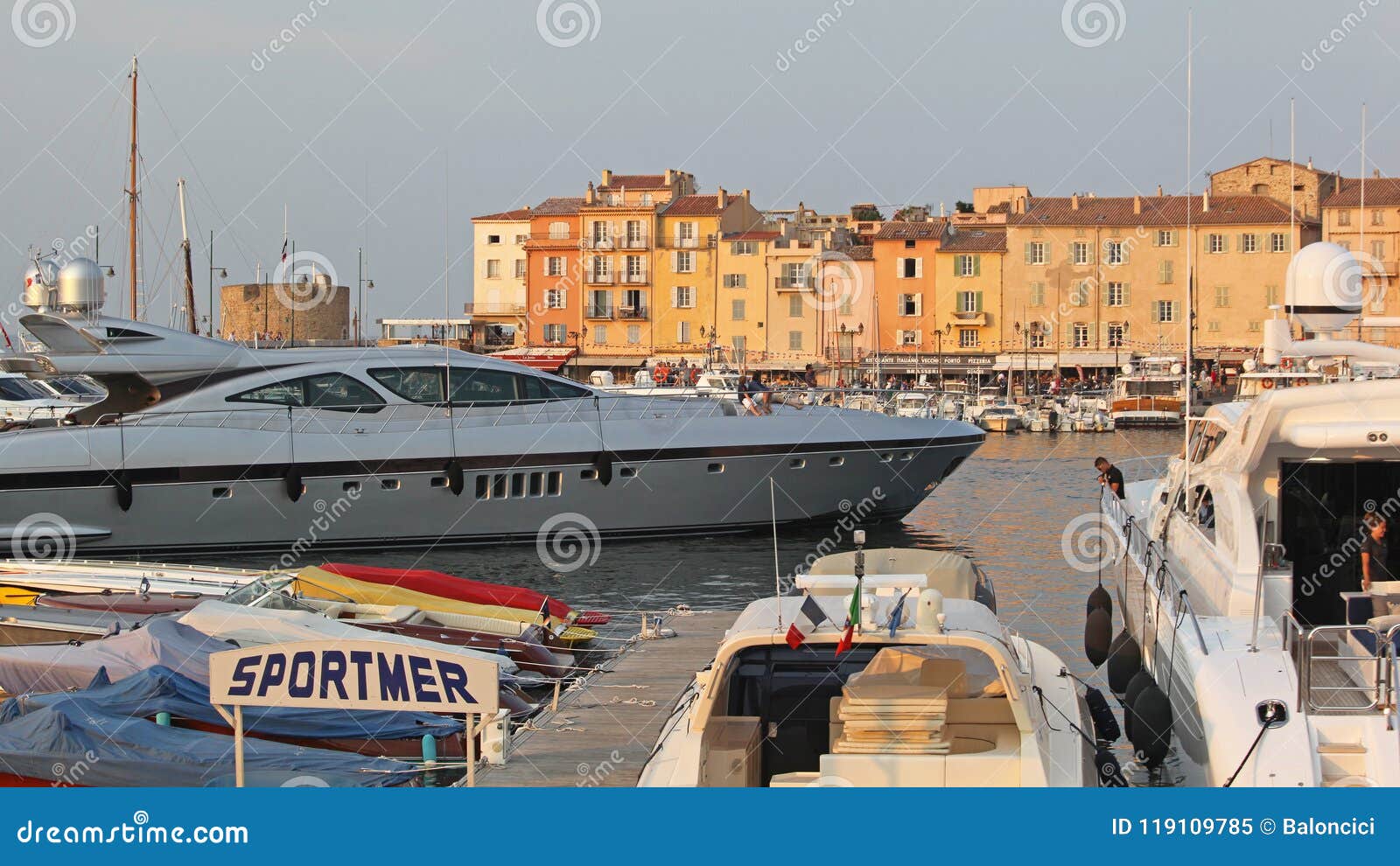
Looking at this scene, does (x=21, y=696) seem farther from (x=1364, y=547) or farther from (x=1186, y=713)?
(x=1364, y=547)

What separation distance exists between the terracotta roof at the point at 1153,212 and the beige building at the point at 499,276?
85.2ft

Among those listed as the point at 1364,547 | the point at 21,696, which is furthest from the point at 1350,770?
the point at 21,696

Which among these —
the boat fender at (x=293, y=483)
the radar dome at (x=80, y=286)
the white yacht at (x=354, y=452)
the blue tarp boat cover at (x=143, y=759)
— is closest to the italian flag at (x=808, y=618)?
the blue tarp boat cover at (x=143, y=759)

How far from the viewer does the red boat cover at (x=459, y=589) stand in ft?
54.1

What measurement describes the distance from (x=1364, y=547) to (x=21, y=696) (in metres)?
9.13

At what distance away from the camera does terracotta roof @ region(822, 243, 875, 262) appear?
77.3m

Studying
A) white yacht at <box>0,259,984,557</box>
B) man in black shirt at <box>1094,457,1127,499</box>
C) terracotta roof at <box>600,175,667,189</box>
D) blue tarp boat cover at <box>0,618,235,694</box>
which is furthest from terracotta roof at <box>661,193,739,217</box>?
blue tarp boat cover at <box>0,618,235,694</box>

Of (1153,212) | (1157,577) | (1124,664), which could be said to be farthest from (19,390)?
(1153,212)

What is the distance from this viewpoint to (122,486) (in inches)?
847

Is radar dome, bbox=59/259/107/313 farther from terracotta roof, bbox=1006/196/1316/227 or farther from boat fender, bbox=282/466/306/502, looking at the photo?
terracotta roof, bbox=1006/196/1316/227

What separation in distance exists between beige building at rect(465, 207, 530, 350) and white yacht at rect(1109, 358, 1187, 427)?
111ft

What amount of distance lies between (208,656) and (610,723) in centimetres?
278

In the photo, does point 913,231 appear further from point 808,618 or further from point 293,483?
point 808,618

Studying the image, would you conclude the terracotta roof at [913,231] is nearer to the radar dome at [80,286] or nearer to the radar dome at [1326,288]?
the radar dome at [80,286]
